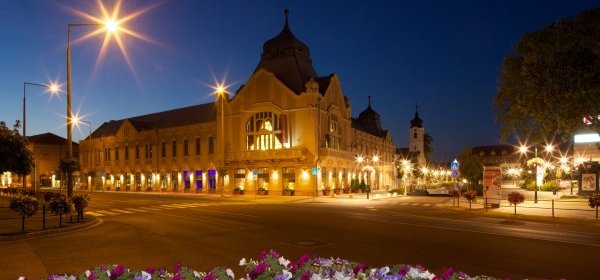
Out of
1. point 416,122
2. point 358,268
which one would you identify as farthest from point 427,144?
point 358,268

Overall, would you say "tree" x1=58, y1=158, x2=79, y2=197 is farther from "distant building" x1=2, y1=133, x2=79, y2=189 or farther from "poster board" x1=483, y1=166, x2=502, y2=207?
"distant building" x1=2, y1=133, x2=79, y2=189

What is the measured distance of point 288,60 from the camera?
55.1m

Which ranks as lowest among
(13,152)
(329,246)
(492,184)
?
(329,246)

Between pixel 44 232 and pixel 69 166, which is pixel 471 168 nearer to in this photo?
pixel 69 166

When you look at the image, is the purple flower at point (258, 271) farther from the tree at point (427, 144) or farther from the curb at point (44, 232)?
the tree at point (427, 144)

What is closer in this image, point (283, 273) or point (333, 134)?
point (283, 273)

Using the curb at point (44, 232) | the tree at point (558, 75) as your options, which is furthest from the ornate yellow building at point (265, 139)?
the curb at point (44, 232)

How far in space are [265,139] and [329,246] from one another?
39.3m

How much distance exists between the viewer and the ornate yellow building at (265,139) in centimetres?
5006

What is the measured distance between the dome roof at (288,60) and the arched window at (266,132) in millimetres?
4143

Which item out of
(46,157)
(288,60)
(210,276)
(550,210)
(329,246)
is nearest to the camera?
(210,276)

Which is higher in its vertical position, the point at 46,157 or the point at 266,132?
the point at 266,132

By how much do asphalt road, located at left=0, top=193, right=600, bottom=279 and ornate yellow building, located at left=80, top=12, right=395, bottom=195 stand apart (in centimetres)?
2693

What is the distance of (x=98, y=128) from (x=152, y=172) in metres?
24.8
